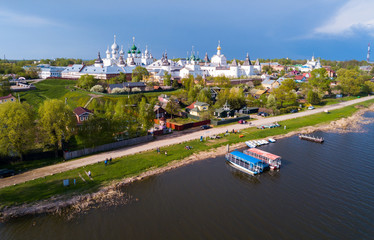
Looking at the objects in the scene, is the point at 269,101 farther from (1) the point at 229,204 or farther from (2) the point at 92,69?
(2) the point at 92,69

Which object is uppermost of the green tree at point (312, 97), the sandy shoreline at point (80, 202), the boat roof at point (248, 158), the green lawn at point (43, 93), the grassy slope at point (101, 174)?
the green lawn at point (43, 93)

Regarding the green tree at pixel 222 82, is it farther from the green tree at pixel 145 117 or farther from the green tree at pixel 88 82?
the green tree at pixel 145 117

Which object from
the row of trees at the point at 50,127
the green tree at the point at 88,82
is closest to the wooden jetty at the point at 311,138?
the row of trees at the point at 50,127

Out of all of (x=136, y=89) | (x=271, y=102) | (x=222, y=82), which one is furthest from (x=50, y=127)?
(x=222, y=82)

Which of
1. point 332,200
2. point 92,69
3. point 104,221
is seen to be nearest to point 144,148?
point 104,221

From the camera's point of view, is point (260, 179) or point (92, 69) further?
point (92, 69)

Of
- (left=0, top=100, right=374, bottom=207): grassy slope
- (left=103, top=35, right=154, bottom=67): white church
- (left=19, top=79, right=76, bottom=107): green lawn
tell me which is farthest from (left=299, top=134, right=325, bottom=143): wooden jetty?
(left=103, top=35, right=154, bottom=67): white church

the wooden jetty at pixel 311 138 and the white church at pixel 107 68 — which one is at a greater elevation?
the white church at pixel 107 68

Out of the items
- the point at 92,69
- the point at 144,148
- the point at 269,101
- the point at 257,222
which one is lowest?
the point at 257,222
